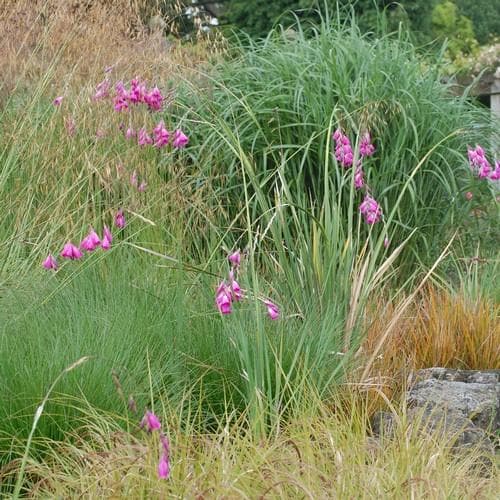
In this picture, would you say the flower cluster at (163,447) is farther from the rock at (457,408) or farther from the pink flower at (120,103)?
the pink flower at (120,103)

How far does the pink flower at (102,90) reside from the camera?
166 inches

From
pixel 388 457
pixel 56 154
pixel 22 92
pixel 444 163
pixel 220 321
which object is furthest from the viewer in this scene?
pixel 444 163

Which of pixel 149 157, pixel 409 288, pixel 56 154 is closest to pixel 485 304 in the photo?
pixel 409 288

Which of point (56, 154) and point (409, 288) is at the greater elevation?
point (56, 154)

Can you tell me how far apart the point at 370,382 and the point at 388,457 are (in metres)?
0.89

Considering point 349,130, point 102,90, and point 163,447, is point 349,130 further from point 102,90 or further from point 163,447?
point 163,447

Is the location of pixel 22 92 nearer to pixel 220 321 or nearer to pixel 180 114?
pixel 180 114

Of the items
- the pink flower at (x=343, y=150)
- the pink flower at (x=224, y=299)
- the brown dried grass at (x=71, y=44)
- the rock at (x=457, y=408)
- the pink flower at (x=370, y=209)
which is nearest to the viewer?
the pink flower at (x=224, y=299)

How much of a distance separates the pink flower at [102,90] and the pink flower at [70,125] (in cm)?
14

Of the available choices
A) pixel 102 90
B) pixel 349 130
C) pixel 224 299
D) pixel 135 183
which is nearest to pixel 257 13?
pixel 349 130

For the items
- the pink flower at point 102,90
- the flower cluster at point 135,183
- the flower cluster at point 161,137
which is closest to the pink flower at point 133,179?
the flower cluster at point 135,183

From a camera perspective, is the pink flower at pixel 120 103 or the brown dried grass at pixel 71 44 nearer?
the pink flower at pixel 120 103

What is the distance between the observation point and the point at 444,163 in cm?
525

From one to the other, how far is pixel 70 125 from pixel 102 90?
7.9 inches
